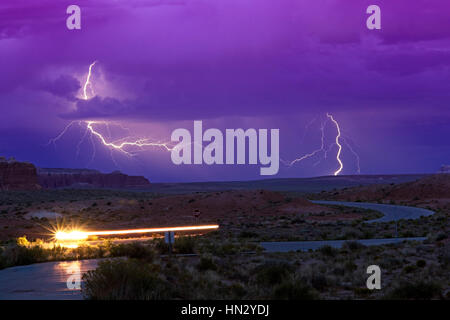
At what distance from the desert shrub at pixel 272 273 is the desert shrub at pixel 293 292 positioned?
145cm

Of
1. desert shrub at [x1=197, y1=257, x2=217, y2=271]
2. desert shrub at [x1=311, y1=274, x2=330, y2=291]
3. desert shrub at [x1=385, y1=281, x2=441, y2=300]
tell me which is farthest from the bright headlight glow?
desert shrub at [x1=385, y1=281, x2=441, y2=300]

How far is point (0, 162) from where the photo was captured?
447 ft

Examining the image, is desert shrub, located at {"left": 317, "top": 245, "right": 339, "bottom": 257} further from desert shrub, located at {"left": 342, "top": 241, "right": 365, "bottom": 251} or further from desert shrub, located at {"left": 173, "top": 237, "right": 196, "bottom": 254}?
desert shrub, located at {"left": 173, "top": 237, "right": 196, "bottom": 254}

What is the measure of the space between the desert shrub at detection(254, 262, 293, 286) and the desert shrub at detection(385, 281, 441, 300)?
2.85 metres

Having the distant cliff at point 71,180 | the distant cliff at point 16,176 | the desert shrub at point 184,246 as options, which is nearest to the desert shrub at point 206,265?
the desert shrub at point 184,246

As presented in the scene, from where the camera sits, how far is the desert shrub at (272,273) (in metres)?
14.6

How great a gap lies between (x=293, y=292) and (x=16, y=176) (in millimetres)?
134842

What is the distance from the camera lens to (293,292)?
12500mm

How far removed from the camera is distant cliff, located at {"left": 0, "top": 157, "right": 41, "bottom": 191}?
134m

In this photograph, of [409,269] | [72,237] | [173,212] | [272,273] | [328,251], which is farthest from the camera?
[173,212]

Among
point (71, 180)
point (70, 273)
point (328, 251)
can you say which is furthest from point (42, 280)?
point (71, 180)

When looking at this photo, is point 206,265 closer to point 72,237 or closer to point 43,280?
point 43,280
